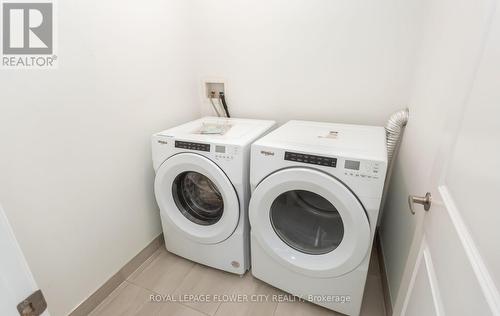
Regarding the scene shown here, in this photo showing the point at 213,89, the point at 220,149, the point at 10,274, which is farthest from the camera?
the point at 213,89

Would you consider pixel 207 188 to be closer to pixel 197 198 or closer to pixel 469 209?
pixel 197 198

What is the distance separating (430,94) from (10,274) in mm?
1358

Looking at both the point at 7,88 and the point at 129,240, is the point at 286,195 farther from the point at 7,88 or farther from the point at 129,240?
the point at 7,88

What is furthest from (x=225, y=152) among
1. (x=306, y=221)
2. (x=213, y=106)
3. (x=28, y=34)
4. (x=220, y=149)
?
(x=28, y=34)

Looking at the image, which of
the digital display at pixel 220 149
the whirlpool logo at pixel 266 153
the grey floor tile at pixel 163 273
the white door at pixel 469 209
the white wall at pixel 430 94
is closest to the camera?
the white door at pixel 469 209

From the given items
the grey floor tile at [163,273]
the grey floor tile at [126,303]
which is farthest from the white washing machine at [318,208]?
the grey floor tile at [126,303]

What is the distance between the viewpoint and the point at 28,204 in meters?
0.98

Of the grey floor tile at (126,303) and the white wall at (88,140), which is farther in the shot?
the grey floor tile at (126,303)

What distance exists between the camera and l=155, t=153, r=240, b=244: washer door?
125 centimetres

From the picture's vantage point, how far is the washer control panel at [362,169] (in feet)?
3.08

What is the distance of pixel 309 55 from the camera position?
149cm

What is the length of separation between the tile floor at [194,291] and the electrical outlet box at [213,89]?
1.16 metres

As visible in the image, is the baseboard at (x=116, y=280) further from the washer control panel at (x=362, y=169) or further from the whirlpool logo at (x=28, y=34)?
the washer control panel at (x=362, y=169)

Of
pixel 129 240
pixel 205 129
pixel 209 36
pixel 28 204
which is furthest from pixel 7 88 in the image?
pixel 209 36
